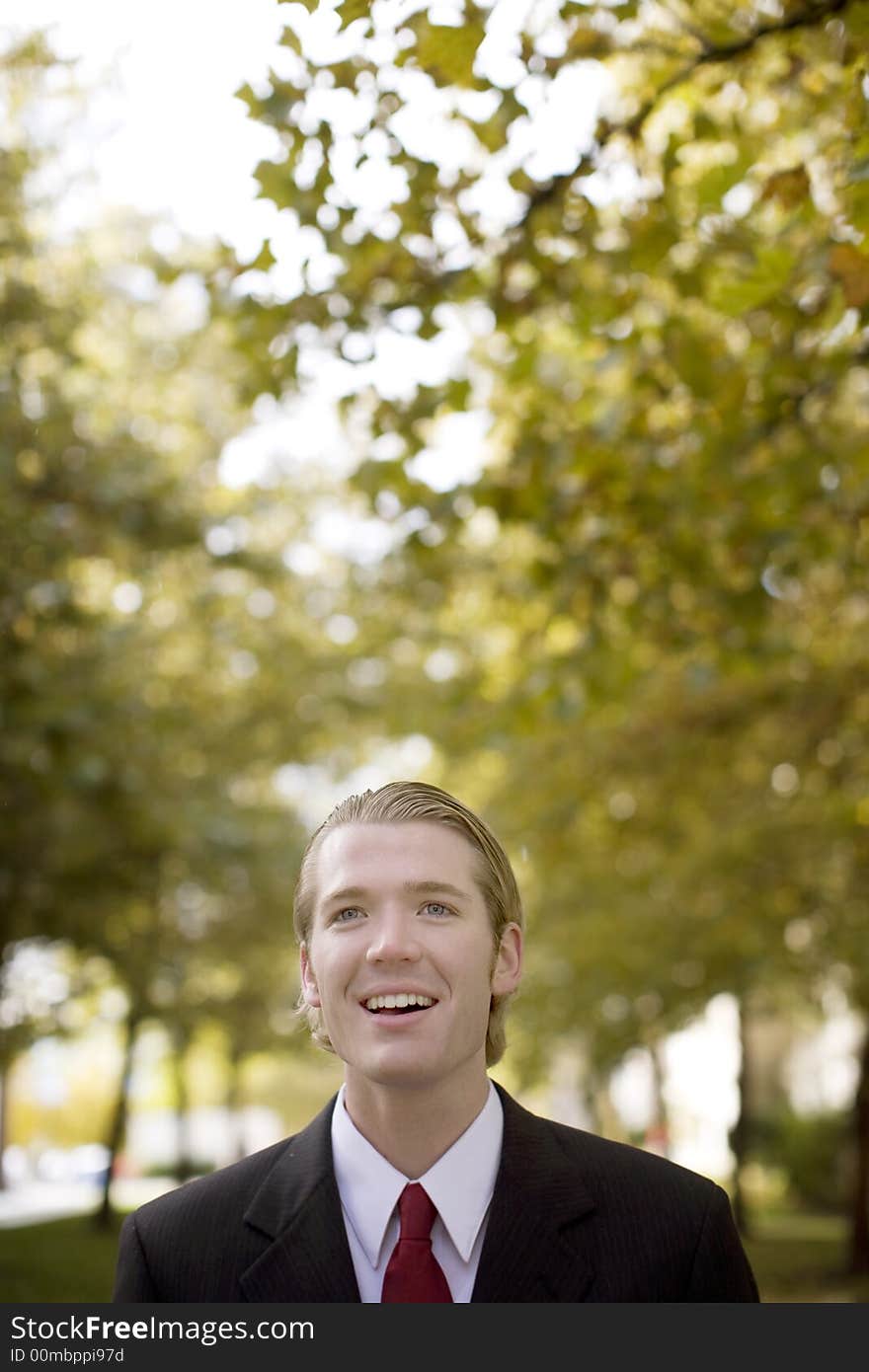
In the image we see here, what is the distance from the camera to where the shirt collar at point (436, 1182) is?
248cm

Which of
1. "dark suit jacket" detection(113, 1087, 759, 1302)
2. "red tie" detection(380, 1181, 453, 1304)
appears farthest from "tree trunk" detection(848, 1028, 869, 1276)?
"red tie" detection(380, 1181, 453, 1304)

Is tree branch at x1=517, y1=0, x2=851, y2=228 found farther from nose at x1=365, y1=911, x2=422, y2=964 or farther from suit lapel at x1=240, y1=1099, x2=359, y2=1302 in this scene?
suit lapel at x1=240, y1=1099, x2=359, y2=1302

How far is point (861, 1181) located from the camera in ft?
57.1

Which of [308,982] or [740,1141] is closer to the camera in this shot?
[308,982]

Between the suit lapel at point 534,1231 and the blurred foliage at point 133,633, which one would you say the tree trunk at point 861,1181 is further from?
the suit lapel at point 534,1231

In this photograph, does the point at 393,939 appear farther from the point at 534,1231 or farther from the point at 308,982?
the point at 534,1231

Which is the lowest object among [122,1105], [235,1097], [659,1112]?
[122,1105]

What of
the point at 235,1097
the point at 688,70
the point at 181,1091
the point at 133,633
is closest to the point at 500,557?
the point at 133,633

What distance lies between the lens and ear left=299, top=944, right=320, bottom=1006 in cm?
257

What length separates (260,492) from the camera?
59.5 ft

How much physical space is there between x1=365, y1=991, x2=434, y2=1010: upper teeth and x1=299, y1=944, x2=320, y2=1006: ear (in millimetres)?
199

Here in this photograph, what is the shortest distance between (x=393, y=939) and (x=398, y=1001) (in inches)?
4.1

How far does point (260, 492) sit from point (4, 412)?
10.0 m

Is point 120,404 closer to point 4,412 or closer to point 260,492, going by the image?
point 260,492
